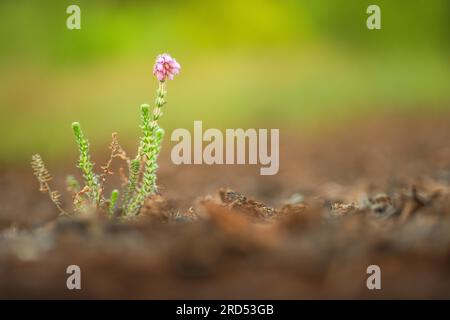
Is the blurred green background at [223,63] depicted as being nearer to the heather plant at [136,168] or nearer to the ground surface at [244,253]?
the heather plant at [136,168]

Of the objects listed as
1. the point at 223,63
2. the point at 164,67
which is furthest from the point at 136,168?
the point at 223,63

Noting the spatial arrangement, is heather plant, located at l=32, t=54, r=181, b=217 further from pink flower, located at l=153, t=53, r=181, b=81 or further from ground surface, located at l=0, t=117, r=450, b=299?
ground surface, located at l=0, t=117, r=450, b=299

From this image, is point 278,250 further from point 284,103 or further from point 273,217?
point 284,103

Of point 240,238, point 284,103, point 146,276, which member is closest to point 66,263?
point 146,276

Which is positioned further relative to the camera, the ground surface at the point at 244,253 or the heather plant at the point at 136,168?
the heather plant at the point at 136,168

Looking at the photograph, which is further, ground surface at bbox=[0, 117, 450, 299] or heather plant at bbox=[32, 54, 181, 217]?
heather plant at bbox=[32, 54, 181, 217]

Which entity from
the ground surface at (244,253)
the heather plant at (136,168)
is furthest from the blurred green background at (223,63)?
the ground surface at (244,253)

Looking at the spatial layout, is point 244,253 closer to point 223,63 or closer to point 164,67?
point 164,67

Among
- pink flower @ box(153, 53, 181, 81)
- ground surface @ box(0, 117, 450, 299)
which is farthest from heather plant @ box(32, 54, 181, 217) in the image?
ground surface @ box(0, 117, 450, 299)
